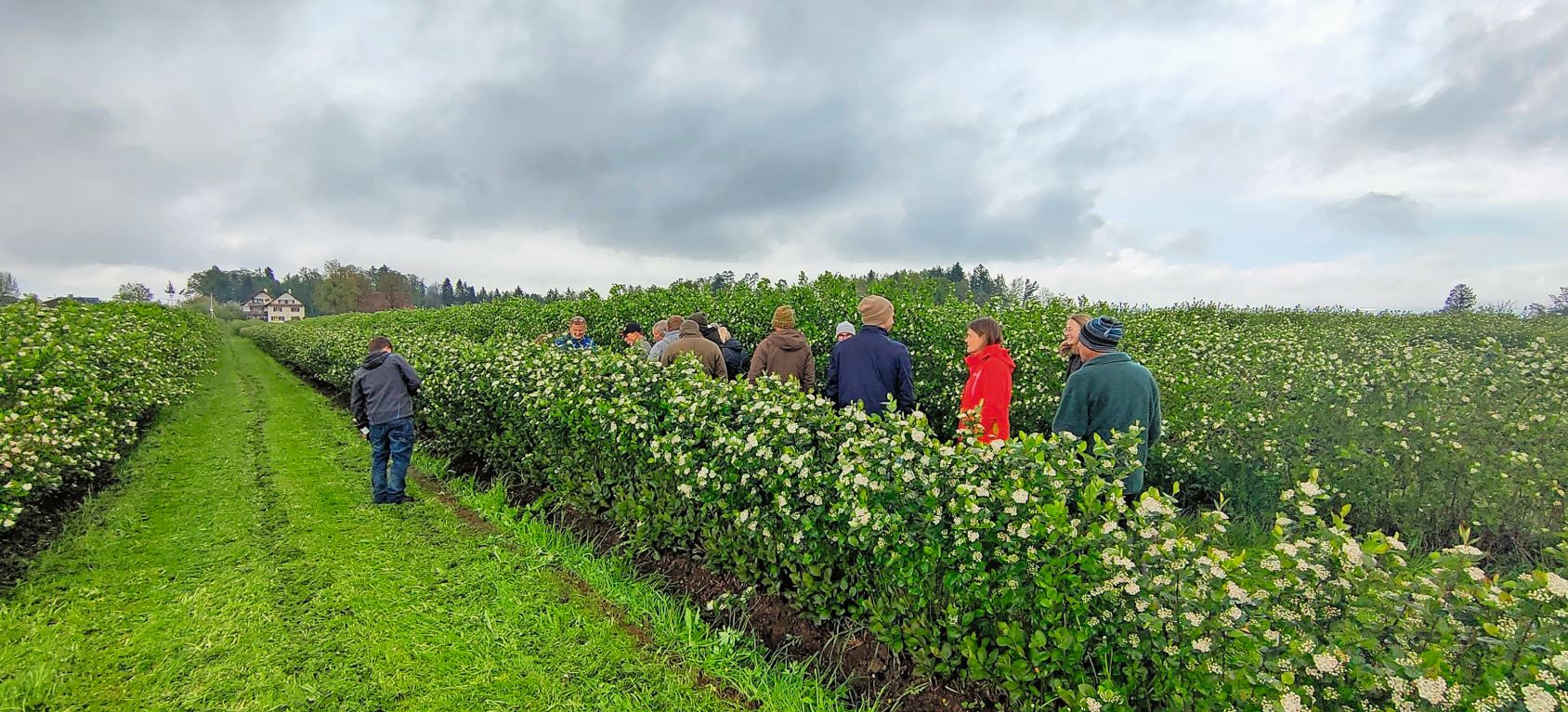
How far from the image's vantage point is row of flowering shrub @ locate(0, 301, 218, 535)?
4.77 metres

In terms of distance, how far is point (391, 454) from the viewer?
5.96 metres

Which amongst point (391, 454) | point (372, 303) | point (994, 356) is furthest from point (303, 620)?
point (372, 303)

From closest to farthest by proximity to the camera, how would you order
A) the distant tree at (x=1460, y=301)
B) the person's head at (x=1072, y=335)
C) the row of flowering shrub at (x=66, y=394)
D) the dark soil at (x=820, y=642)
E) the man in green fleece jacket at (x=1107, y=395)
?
the dark soil at (x=820, y=642), the man in green fleece jacket at (x=1107, y=395), the row of flowering shrub at (x=66, y=394), the person's head at (x=1072, y=335), the distant tree at (x=1460, y=301)

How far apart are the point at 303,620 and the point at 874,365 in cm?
405

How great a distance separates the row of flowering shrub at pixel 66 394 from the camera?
4766 mm

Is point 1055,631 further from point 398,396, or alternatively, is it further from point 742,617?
point 398,396

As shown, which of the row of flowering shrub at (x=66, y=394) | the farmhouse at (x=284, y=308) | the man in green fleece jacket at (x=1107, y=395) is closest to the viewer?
the man in green fleece jacket at (x=1107, y=395)

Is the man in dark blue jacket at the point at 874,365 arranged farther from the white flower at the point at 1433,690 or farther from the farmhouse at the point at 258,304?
the farmhouse at the point at 258,304

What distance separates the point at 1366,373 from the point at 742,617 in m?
5.47

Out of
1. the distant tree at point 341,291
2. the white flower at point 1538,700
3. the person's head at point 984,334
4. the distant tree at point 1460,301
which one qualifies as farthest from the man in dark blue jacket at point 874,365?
the distant tree at point 341,291

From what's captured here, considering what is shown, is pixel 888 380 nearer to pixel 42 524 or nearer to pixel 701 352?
pixel 701 352

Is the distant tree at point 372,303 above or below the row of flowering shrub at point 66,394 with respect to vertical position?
above

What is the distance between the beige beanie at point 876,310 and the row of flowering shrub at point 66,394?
5.87 metres

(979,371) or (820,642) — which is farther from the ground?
(979,371)
